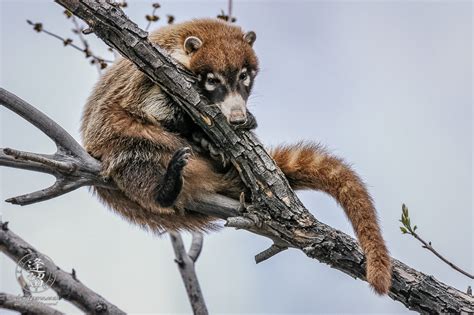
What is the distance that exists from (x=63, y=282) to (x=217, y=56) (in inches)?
119

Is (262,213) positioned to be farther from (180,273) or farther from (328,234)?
(180,273)

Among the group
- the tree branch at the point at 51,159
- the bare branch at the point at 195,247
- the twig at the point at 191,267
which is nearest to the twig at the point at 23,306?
the tree branch at the point at 51,159

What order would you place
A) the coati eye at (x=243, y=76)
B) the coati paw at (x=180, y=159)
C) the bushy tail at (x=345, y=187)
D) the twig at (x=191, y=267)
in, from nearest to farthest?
the bushy tail at (x=345, y=187) → the coati paw at (x=180, y=159) → the coati eye at (x=243, y=76) → the twig at (x=191, y=267)

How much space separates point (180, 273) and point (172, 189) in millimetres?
2102

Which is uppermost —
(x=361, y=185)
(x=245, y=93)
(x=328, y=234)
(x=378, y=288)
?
(x=245, y=93)

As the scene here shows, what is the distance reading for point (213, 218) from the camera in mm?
7199

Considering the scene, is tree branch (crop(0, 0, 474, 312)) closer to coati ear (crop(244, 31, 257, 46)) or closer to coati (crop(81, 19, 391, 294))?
coati (crop(81, 19, 391, 294))

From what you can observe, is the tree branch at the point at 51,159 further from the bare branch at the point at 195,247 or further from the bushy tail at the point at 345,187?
the bare branch at the point at 195,247

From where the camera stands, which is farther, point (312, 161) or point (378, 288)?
point (312, 161)

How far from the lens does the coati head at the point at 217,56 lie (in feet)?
23.4

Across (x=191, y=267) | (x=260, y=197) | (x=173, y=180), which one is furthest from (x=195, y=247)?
(x=260, y=197)

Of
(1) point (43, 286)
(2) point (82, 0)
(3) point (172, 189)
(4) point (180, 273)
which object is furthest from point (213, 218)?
(2) point (82, 0)

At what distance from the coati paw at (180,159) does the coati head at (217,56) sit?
2.01 feet

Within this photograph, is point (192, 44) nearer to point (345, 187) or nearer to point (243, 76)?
point (243, 76)
